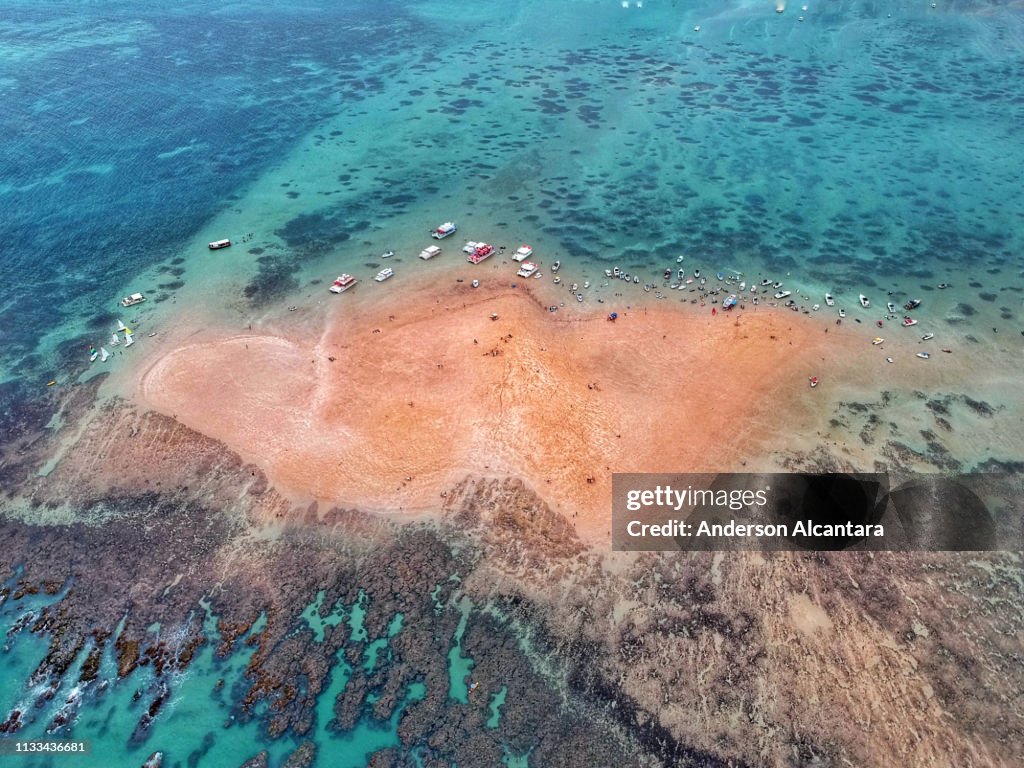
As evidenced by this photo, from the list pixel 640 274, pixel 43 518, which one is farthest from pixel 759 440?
pixel 43 518

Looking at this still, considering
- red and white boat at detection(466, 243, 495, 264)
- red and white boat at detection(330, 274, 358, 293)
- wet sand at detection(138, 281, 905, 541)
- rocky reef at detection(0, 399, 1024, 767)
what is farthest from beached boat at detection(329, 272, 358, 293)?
rocky reef at detection(0, 399, 1024, 767)

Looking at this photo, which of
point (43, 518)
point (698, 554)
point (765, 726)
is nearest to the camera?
point (765, 726)

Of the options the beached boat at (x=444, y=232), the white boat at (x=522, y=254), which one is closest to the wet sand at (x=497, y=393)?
the white boat at (x=522, y=254)

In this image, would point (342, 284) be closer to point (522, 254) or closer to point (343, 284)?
point (343, 284)

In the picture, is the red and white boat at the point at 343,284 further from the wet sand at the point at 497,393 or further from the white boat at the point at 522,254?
the white boat at the point at 522,254

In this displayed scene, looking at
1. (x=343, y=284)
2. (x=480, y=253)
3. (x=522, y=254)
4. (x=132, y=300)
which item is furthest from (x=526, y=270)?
(x=132, y=300)

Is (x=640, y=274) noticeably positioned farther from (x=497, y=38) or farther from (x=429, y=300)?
(x=497, y=38)
